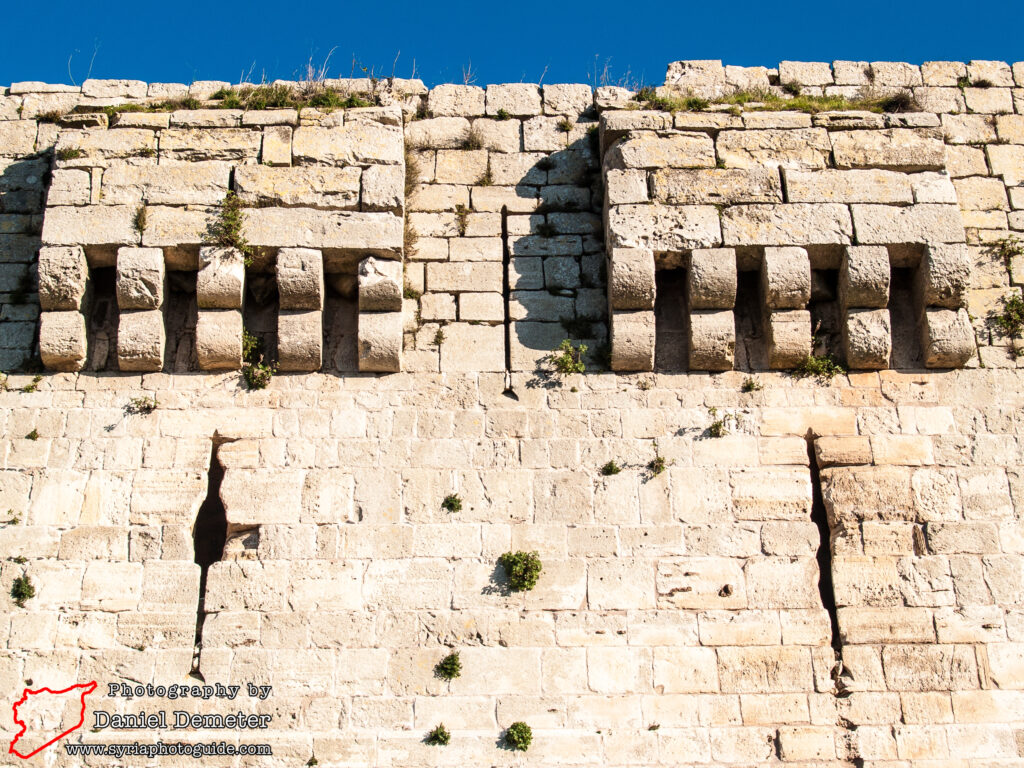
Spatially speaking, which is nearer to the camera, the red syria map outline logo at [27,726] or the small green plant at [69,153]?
the red syria map outline logo at [27,726]

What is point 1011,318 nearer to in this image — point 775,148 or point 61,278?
point 775,148

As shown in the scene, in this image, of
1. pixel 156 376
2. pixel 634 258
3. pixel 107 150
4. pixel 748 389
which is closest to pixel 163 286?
pixel 156 376

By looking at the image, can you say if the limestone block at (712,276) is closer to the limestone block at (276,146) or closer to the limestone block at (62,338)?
the limestone block at (276,146)

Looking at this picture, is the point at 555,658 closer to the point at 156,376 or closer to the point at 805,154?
the point at 156,376

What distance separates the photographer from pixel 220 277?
23.4 ft

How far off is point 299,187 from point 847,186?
3798 millimetres

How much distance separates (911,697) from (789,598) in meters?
0.90

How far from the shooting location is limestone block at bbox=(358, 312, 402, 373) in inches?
283

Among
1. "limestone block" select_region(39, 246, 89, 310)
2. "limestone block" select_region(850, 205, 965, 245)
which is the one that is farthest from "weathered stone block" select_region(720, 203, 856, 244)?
"limestone block" select_region(39, 246, 89, 310)

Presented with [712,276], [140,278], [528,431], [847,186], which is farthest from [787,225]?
[140,278]

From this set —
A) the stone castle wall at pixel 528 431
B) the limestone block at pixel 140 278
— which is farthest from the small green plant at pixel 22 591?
the limestone block at pixel 140 278

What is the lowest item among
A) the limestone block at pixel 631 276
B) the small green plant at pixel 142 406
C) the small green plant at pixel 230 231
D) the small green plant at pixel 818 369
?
the small green plant at pixel 142 406

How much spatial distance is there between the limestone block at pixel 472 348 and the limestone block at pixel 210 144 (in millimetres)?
1890

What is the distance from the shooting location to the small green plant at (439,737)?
624 cm
